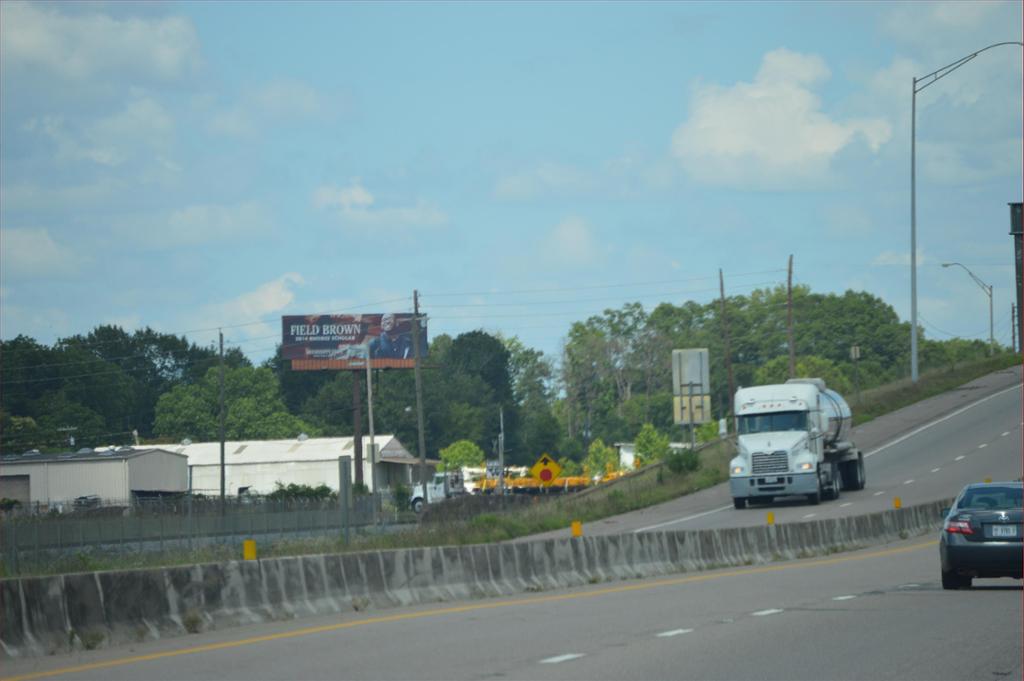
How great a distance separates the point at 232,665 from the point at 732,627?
5901mm

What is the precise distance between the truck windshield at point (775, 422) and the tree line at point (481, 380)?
5463 centimetres

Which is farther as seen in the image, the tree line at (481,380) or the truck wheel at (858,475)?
the tree line at (481,380)

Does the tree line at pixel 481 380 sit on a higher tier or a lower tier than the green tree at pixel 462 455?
higher

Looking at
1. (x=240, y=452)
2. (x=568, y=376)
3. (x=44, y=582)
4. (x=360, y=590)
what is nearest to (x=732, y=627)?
(x=360, y=590)

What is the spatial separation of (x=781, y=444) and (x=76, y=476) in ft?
143

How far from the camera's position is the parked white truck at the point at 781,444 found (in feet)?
150

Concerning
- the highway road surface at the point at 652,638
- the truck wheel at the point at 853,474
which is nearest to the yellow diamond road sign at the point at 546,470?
the truck wheel at the point at 853,474

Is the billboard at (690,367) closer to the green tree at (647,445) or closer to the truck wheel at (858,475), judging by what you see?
the truck wheel at (858,475)

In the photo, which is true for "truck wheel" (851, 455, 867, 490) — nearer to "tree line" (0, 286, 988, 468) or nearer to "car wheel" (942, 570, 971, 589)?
"car wheel" (942, 570, 971, 589)

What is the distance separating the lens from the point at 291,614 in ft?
51.1

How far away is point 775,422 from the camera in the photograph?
46.0 metres

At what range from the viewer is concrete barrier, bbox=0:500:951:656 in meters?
12.3

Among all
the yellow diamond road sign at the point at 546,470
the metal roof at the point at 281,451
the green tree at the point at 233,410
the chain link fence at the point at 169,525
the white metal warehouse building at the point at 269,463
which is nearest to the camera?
the chain link fence at the point at 169,525

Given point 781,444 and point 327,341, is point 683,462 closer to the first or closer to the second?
point 781,444
